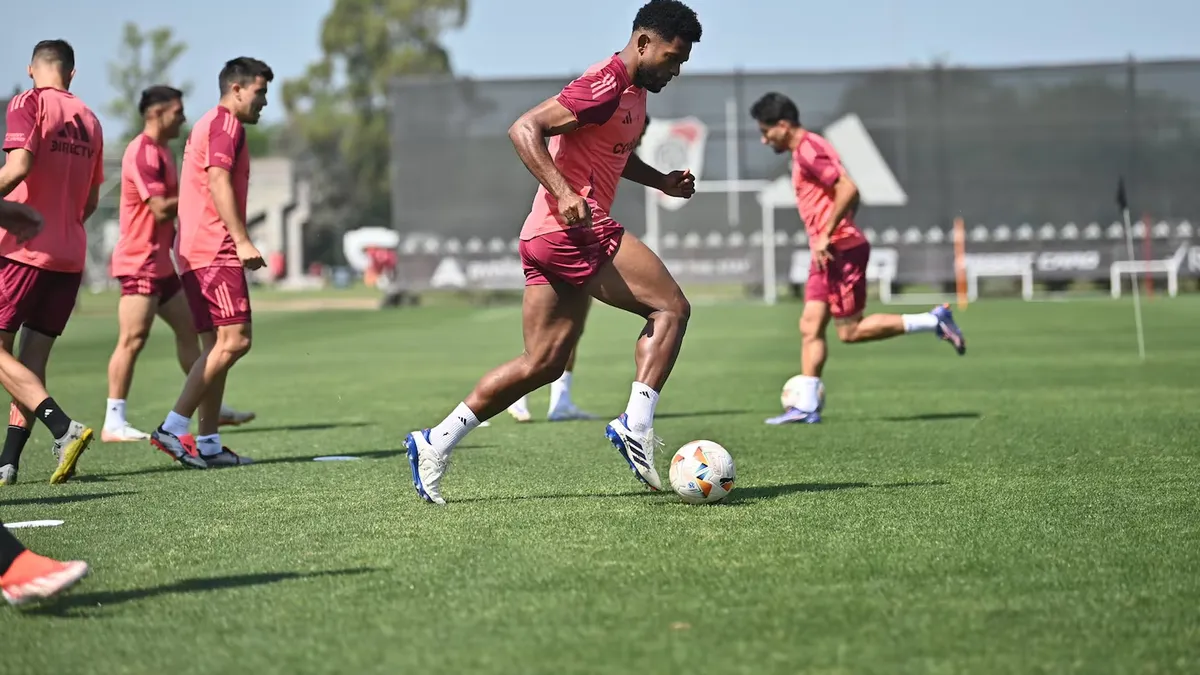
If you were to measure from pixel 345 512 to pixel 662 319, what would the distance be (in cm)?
151

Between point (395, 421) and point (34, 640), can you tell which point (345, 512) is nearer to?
point (34, 640)

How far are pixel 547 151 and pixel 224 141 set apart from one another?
2745 millimetres

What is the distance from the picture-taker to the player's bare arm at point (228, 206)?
26.6 ft

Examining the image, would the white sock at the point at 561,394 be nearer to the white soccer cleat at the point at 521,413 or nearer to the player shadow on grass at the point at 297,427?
the white soccer cleat at the point at 521,413

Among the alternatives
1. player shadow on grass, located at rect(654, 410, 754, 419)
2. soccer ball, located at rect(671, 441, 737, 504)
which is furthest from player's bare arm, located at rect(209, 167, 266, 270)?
player shadow on grass, located at rect(654, 410, 754, 419)

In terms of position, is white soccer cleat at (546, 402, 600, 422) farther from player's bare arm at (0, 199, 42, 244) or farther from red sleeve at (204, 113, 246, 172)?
player's bare arm at (0, 199, 42, 244)

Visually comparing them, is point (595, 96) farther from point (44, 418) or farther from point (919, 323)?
point (919, 323)

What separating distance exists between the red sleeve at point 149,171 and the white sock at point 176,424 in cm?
190

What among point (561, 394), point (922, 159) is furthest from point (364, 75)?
point (561, 394)

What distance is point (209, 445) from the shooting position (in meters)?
8.41

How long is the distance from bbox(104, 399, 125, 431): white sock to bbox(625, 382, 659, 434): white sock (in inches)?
185

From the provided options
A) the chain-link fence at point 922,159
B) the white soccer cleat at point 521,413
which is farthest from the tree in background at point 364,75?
the white soccer cleat at point 521,413

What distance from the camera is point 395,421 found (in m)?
10.9

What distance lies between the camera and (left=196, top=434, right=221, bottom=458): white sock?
27.5 feet
